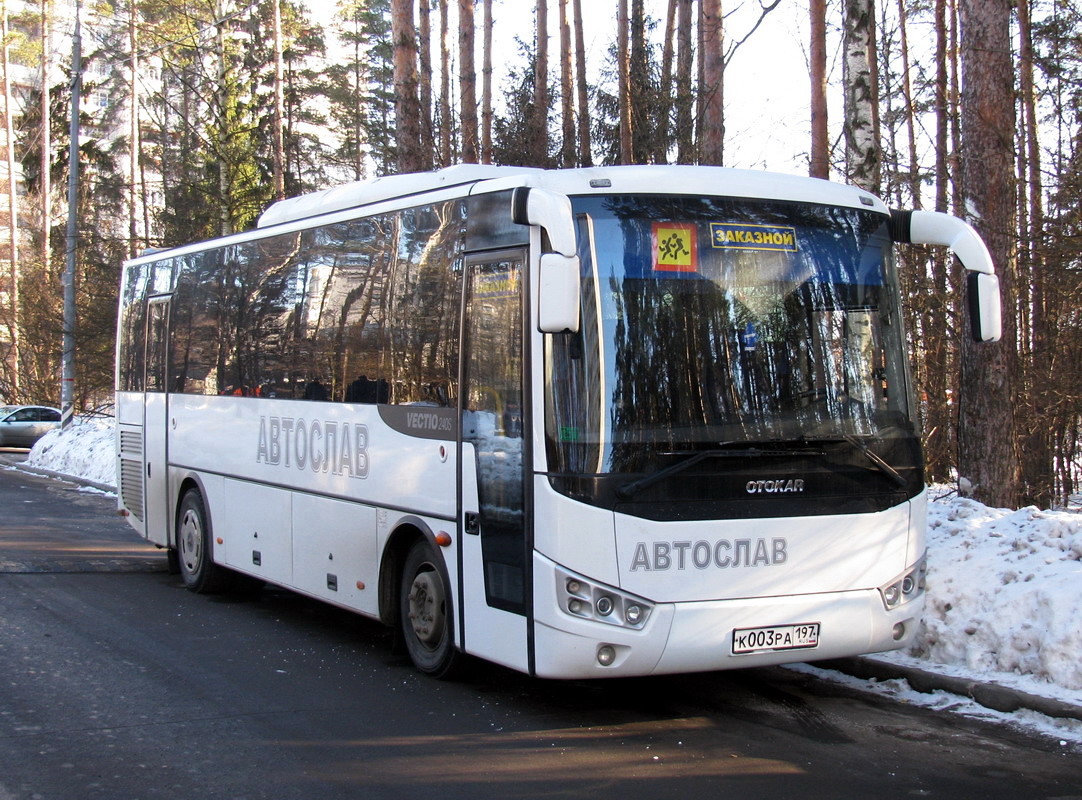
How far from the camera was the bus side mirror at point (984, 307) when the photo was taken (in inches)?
277

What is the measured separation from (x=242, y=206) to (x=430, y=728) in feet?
88.1

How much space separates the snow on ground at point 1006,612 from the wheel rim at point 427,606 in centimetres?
257

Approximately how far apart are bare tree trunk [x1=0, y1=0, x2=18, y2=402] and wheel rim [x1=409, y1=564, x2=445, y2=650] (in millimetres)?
34847

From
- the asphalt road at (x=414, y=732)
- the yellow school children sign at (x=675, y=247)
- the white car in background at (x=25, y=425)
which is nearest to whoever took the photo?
the asphalt road at (x=414, y=732)

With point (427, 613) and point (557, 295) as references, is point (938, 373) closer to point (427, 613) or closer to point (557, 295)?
point (427, 613)

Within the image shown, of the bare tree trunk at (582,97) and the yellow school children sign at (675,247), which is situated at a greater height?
the bare tree trunk at (582,97)

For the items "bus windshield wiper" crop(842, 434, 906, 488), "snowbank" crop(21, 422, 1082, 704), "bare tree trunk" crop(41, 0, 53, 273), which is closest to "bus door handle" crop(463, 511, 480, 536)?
"bus windshield wiper" crop(842, 434, 906, 488)

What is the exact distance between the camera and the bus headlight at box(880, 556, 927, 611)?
706cm

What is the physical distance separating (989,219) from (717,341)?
624cm

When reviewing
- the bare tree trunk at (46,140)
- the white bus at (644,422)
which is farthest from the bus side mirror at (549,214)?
the bare tree trunk at (46,140)

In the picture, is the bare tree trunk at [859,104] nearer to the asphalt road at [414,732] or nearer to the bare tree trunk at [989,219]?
the bare tree trunk at [989,219]

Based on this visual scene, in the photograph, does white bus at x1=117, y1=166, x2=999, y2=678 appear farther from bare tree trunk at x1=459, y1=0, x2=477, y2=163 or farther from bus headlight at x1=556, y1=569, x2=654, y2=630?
bare tree trunk at x1=459, y1=0, x2=477, y2=163

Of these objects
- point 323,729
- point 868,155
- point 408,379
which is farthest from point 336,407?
point 868,155

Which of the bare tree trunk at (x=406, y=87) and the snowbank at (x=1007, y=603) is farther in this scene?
the bare tree trunk at (x=406, y=87)
